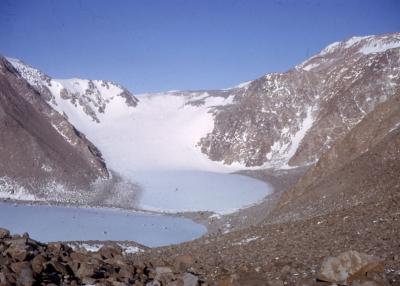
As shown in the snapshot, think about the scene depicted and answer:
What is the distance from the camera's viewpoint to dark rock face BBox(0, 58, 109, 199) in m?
57.0

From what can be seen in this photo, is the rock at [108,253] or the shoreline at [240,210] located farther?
the shoreline at [240,210]

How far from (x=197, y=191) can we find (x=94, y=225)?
2159 cm

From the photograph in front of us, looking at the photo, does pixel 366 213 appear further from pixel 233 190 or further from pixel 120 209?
pixel 233 190

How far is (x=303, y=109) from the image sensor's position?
79438 millimetres

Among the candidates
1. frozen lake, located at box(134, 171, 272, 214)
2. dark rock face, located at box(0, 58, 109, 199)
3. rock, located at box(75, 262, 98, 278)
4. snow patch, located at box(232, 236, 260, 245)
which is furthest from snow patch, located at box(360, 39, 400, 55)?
rock, located at box(75, 262, 98, 278)

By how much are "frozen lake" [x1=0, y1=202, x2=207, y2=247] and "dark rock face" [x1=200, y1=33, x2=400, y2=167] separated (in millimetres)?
29578

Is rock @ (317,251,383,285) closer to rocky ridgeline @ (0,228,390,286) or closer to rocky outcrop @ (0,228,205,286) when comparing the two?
rocky ridgeline @ (0,228,390,286)

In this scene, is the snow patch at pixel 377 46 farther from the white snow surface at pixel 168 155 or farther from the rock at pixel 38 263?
the rock at pixel 38 263

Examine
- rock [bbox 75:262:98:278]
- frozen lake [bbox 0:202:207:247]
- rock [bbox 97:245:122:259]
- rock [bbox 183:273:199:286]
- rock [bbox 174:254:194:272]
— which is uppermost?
frozen lake [bbox 0:202:207:247]

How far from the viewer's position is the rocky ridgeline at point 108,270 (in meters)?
8.46

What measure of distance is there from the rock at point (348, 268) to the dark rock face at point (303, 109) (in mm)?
57743

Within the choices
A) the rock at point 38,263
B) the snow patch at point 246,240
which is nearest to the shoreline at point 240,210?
the snow patch at point 246,240

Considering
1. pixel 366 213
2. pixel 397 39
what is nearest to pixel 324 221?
pixel 366 213

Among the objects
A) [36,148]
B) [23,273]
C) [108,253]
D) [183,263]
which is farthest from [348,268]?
[36,148]
